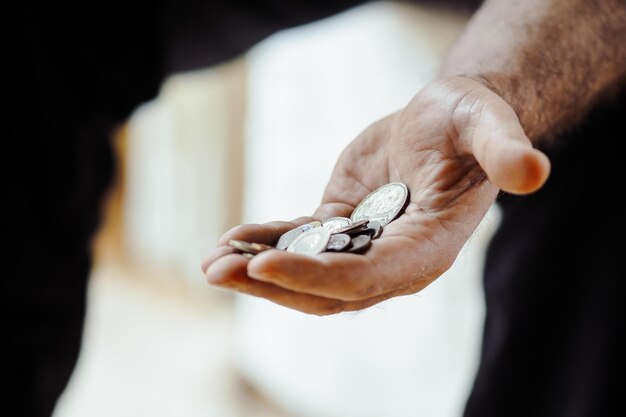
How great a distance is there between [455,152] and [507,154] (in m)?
0.20

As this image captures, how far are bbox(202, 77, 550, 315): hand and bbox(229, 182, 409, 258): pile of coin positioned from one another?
2 centimetres

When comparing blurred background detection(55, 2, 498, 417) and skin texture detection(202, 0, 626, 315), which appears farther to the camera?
blurred background detection(55, 2, 498, 417)

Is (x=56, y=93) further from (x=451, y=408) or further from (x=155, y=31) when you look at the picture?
(x=451, y=408)

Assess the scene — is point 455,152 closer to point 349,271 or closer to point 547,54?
point 349,271

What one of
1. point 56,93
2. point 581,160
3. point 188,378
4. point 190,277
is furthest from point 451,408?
point 190,277

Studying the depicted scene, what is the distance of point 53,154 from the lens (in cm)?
142

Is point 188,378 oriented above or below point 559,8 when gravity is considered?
below

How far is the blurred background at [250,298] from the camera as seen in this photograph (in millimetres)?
2031

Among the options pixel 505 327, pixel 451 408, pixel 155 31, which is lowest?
pixel 451 408

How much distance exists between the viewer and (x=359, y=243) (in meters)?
0.86

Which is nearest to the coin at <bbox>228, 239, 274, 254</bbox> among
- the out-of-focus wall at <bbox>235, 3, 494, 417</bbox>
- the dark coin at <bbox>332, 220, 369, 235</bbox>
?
the dark coin at <bbox>332, 220, 369, 235</bbox>

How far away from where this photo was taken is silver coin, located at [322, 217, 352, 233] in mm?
976

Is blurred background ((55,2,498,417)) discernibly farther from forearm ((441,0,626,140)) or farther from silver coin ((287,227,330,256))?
silver coin ((287,227,330,256))

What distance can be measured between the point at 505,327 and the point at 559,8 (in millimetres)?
726
